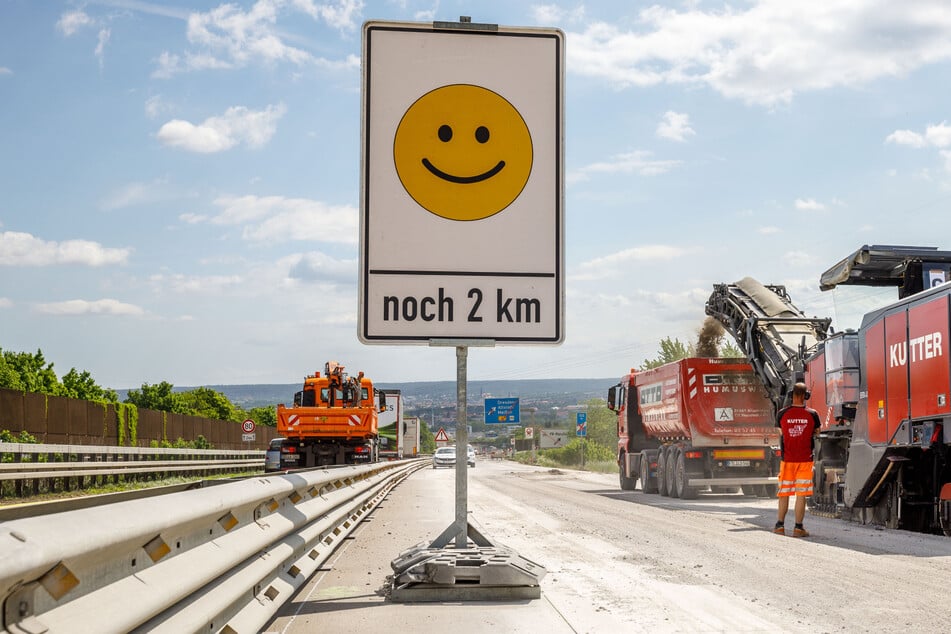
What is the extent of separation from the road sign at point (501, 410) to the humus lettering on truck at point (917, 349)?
64.5 meters

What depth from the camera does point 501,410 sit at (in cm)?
8000

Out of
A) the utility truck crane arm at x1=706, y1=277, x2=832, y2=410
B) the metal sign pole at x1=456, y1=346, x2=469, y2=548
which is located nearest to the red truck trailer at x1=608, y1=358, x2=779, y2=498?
the utility truck crane arm at x1=706, y1=277, x2=832, y2=410

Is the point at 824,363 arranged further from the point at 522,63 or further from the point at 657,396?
the point at 522,63

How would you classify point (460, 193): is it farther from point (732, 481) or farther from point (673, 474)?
point (673, 474)

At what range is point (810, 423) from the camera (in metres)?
13.9

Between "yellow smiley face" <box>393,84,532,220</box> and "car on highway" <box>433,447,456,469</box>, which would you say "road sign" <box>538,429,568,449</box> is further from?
"yellow smiley face" <box>393,84,532,220</box>

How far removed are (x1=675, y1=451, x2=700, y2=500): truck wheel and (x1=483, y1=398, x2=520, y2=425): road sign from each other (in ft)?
178

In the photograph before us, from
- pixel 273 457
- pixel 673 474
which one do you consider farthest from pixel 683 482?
pixel 273 457

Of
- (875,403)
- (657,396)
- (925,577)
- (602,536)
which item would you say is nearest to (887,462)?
(875,403)

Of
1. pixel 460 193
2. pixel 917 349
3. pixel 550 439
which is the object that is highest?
pixel 460 193

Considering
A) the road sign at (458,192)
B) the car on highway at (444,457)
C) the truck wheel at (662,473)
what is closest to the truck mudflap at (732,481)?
the truck wheel at (662,473)

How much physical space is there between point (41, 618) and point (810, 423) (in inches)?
509

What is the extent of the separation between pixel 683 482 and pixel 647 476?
371 cm

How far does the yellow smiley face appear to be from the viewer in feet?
20.9
